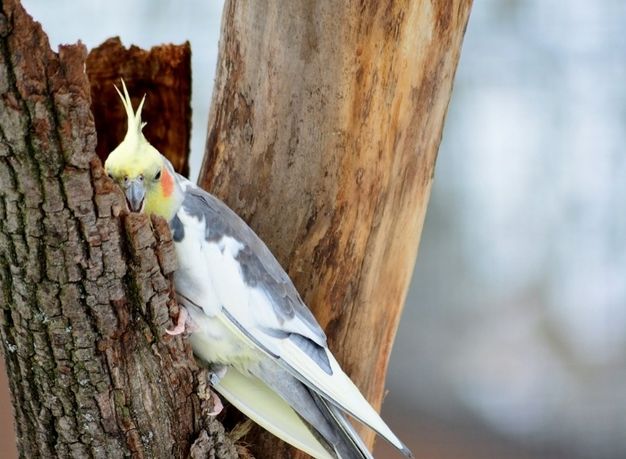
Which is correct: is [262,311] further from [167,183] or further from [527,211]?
[527,211]

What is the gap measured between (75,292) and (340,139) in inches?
24.4

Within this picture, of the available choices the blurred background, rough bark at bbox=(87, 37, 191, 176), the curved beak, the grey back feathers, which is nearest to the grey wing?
the grey back feathers

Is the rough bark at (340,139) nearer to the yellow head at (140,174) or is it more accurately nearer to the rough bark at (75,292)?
the yellow head at (140,174)

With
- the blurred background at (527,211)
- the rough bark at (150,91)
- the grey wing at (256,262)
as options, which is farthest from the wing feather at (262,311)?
the blurred background at (527,211)

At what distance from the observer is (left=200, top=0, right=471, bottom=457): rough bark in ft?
5.30

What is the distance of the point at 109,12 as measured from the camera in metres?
3.29

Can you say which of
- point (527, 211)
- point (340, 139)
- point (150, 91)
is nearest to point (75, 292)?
point (340, 139)

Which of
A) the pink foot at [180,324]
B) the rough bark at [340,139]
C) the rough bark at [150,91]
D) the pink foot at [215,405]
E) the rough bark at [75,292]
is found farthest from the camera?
the rough bark at [150,91]

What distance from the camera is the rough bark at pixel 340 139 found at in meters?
1.61

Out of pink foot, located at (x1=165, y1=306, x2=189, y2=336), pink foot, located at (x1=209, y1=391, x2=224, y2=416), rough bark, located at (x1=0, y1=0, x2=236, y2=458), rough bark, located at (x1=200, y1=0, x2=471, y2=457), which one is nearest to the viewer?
rough bark, located at (x1=0, y1=0, x2=236, y2=458)

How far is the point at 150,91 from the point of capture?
2137 millimetres

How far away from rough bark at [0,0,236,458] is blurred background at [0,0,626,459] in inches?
73.2

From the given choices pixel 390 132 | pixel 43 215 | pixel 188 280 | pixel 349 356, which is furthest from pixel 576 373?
pixel 43 215

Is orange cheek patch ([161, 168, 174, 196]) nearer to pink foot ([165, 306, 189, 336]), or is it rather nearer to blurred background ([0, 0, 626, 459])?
pink foot ([165, 306, 189, 336])
